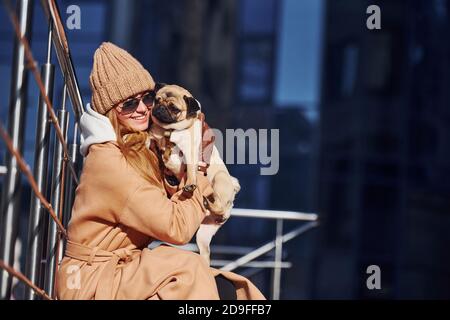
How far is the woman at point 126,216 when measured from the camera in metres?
1.78

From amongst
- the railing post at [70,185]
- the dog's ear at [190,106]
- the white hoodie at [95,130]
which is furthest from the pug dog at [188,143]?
the railing post at [70,185]

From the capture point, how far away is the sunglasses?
1937 mm

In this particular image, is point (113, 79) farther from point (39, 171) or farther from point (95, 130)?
point (39, 171)

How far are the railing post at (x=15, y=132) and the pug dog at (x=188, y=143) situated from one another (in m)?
0.39

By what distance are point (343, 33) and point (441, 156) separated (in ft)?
4.12

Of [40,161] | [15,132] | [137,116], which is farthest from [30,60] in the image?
[137,116]

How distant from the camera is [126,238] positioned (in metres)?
1.85

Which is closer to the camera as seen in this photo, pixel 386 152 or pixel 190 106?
pixel 190 106

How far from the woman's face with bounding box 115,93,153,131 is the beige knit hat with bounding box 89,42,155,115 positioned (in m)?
0.02

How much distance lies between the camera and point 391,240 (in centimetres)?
734

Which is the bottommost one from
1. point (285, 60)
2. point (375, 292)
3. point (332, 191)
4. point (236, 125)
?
point (375, 292)

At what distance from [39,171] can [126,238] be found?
21 cm
